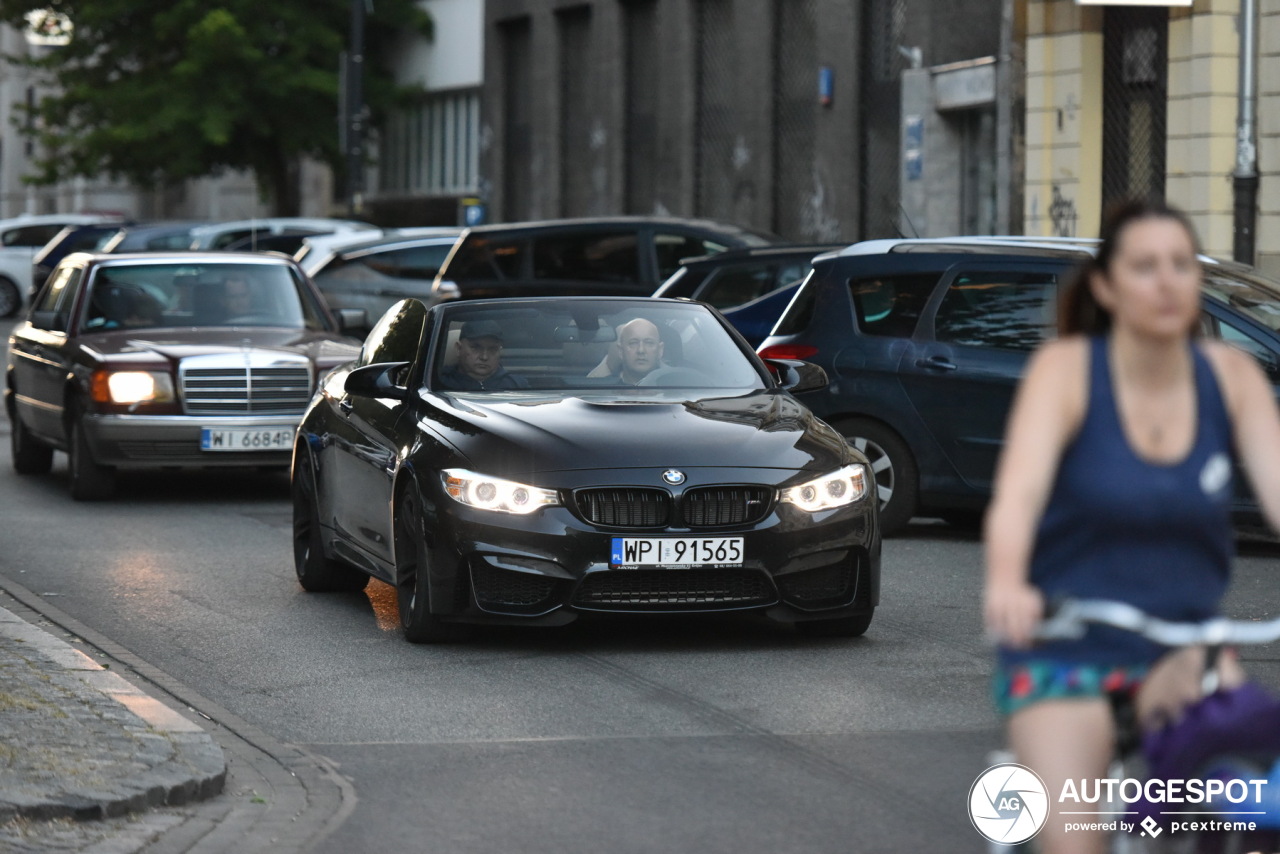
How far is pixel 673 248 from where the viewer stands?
1966 cm

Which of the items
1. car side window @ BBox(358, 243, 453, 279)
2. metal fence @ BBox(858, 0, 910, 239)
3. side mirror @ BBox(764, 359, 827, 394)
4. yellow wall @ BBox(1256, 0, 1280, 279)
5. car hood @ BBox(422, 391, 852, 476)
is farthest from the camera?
metal fence @ BBox(858, 0, 910, 239)

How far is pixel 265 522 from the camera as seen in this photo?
44.1 feet

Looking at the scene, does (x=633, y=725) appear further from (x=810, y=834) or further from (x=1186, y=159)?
(x=1186, y=159)

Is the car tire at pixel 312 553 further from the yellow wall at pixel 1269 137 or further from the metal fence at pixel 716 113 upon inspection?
the metal fence at pixel 716 113

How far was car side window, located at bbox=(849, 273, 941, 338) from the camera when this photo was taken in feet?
40.5

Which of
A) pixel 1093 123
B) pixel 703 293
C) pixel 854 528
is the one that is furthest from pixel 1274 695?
pixel 1093 123

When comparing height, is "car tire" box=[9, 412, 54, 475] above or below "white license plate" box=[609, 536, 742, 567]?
below

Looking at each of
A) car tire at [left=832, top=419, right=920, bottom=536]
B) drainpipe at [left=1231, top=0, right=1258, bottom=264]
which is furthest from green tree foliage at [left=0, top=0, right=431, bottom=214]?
car tire at [left=832, top=419, right=920, bottom=536]

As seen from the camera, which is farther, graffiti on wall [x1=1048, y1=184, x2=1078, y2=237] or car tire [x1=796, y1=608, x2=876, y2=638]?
graffiti on wall [x1=1048, y1=184, x2=1078, y2=237]

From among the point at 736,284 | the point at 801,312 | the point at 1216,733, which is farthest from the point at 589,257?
the point at 1216,733

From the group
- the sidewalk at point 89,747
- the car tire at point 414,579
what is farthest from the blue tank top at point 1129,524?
the car tire at point 414,579

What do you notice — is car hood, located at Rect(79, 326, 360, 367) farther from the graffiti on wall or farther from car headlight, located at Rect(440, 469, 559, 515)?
the graffiti on wall

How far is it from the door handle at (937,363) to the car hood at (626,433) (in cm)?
287

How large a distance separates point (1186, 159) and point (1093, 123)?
2240mm
